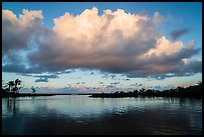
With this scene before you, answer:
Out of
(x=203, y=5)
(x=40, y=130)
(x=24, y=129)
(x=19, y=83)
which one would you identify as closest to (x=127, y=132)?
(x=40, y=130)

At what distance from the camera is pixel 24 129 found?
98.8 ft

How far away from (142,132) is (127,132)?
6.38 ft

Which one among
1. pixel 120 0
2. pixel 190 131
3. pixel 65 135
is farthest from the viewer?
pixel 190 131

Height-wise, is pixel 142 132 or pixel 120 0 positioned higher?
pixel 120 0

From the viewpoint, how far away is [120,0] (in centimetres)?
1196

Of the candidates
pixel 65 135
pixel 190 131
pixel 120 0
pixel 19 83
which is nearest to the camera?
pixel 120 0

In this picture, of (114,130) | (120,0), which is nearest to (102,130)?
(114,130)

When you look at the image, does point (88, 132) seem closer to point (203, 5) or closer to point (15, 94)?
point (203, 5)

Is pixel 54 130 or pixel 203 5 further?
pixel 54 130

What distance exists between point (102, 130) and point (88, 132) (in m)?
2.56

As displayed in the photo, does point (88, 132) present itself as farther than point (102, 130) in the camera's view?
No

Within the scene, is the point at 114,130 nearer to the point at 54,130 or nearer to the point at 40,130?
the point at 54,130

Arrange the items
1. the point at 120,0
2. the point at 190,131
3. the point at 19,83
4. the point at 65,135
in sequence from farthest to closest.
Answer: the point at 19,83, the point at 190,131, the point at 65,135, the point at 120,0

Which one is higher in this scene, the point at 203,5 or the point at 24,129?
the point at 203,5
